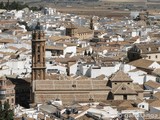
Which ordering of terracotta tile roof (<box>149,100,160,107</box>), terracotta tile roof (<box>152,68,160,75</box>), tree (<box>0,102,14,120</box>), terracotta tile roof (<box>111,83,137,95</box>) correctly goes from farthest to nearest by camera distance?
terracotta tile roof (<box>152,68,160,75</box>) → terracotta tile roof (<box>111,83,137,95</box>) → terracotta tile roof (<box>149,100,160,107</box>) → tree (<box>0,102,14,120</box>)

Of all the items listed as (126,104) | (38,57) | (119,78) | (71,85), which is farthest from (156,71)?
(126,104)

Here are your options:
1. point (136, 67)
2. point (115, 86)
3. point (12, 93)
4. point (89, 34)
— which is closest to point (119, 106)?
point (115, 86)

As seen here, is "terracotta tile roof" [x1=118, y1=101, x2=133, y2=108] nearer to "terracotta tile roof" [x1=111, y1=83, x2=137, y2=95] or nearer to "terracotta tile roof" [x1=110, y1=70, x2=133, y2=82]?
"terracotta tile roof" [x1=111, y1=83, x2=137, y2=95]

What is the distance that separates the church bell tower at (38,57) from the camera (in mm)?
41219

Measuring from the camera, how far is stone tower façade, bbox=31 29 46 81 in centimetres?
4122

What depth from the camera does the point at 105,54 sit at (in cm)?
6406

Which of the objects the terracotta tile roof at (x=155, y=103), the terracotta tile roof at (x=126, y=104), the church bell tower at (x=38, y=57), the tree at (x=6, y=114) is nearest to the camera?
the tree at (x=6, y=114)

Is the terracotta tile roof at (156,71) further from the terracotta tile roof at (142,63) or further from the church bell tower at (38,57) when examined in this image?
the church bell tower at (38,57)

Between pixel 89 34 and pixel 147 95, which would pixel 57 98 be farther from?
pixel 89 34

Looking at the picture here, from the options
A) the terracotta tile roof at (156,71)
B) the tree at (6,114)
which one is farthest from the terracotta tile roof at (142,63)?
the tree at (6,114)

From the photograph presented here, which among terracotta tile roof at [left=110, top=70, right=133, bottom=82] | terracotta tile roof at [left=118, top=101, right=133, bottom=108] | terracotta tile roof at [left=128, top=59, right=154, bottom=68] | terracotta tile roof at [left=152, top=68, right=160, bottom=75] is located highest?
terracotta tile roof at [left=110, top=70, right=133, bottom=82]

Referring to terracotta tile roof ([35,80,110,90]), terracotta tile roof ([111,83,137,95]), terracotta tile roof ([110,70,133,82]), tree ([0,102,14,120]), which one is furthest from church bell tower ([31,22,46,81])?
tree ([0,102,14,120])

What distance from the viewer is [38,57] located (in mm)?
41750

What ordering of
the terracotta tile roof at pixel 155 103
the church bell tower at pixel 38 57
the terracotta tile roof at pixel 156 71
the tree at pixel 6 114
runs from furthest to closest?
the terracotta tile roof at pixel 156 71 → the church bell tower at pixel 38 57 → the terracotta tile roof at pixel 155 103 → the tree at pixel 6 114
